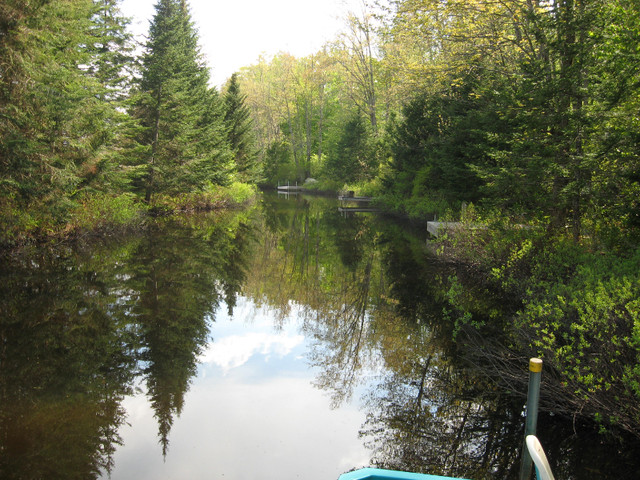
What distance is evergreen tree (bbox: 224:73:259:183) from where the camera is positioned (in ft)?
116

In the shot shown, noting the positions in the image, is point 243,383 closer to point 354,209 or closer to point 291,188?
point 354,209

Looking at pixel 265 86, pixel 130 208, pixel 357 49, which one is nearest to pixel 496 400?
pixel 130 208

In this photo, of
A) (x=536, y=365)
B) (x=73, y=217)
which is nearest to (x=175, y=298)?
(x=73, y=217)

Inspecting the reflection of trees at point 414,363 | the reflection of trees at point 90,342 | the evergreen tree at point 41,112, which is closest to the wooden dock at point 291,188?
the reflection of trees at point 414,363

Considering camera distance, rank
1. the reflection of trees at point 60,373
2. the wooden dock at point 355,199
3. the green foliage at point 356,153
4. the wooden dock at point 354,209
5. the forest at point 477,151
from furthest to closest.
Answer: the green foliage at point 356,153 → the wooden dock at point 355,199 → the wooden dock at point 354,209 → the forest at point 477,151 → the reflection of trees at point 60,373

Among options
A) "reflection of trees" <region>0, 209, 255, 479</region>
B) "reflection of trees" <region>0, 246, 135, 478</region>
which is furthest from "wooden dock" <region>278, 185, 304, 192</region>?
"reflection of trees" <region>0, 246, 135, 478</region>

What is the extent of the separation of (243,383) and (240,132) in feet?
104

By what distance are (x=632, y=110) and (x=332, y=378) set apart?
6055 mm

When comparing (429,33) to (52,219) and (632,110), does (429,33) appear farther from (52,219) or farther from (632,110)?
(52,219)

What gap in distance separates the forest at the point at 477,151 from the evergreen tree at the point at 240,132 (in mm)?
5571

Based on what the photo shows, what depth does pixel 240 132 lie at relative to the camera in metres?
36.0

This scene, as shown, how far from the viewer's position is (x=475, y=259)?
37.7ft

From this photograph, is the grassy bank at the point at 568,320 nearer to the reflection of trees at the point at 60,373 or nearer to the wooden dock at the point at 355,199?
the reflection of trees at the point at 60,373

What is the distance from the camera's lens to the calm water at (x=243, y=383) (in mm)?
4512
